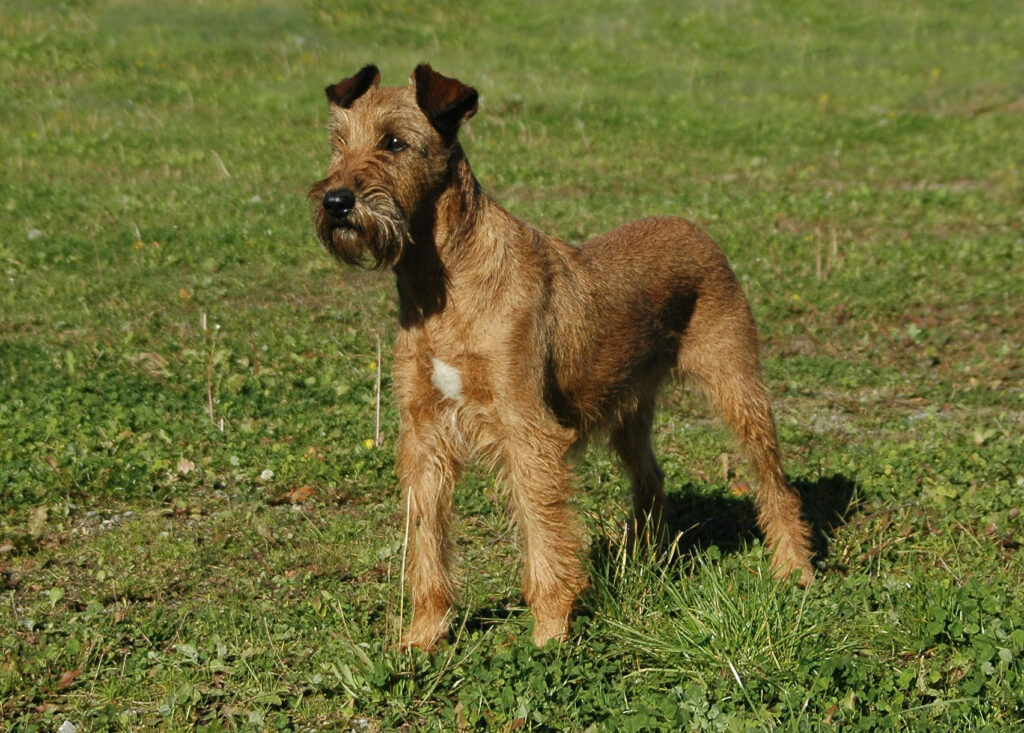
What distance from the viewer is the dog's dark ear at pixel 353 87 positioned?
5.14 m

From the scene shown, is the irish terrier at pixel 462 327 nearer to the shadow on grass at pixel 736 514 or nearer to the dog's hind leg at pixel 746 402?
the dog's hind leg at pixel 746 402

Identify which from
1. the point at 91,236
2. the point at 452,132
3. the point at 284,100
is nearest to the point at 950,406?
the point at 452,132

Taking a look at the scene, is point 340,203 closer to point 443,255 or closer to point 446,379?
point 443,255

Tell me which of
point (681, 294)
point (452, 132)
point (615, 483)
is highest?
point (452, 132)

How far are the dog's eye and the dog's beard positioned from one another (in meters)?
0.29

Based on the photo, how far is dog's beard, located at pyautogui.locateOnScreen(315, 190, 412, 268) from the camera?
469cm

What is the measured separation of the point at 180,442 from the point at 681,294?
323 centimetres

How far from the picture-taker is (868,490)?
23.2 ft

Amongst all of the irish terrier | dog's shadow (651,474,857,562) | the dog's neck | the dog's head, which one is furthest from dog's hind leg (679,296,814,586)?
the dog's head

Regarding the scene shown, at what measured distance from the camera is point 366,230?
471 centimetres

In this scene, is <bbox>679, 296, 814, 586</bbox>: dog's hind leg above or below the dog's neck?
below

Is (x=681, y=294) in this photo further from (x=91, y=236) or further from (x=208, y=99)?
(x=208, y=99)

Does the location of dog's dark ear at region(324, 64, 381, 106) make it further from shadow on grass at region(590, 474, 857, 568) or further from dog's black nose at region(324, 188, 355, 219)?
shadow on grass at region(590, 474, 857, 568)

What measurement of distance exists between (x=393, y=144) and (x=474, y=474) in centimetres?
252
